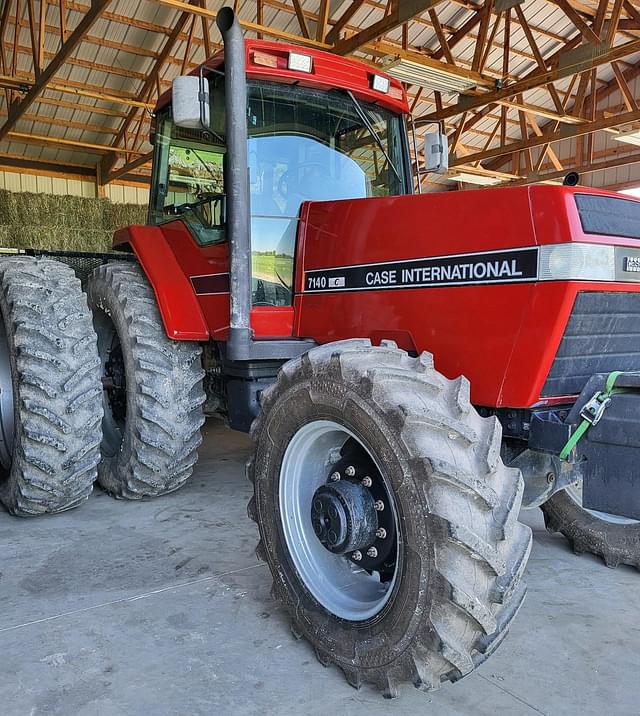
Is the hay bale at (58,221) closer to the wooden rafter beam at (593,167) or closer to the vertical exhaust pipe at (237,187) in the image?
the wooden rafter beam at (593,167)

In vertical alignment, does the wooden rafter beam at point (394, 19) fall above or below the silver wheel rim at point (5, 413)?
above

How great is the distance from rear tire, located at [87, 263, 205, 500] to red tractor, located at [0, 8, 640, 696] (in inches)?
0.6

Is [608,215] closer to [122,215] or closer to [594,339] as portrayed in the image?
[594,339]

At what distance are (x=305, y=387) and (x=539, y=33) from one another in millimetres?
15738

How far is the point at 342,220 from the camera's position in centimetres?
303

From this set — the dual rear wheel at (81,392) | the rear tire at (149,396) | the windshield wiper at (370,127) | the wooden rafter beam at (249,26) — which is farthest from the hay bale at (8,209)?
the windshield wiper at (370,127)

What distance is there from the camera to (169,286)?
3.85 meters

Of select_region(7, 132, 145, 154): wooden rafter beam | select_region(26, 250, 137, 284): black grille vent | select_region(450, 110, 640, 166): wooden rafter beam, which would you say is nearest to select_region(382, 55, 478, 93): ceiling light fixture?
select_region(450, 110, 640, 166): wooden rafter beam

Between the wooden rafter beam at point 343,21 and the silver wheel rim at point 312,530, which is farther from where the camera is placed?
the wooden rafter beam at point 343,21

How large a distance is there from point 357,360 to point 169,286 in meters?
1.98

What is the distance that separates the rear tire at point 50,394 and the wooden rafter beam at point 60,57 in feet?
18.9

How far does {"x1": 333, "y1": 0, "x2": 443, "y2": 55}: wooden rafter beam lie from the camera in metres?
8.08

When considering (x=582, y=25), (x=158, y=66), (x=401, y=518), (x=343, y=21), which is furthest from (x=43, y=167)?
(x=401, y=518)

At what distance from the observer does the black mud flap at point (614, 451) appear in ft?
7.00
